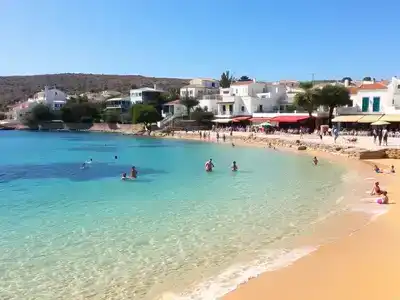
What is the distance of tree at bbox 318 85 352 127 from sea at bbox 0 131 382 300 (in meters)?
25.7

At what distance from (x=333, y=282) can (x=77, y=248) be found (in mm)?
6832

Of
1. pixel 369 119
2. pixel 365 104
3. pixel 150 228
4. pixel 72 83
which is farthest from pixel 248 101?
pixel 72 83

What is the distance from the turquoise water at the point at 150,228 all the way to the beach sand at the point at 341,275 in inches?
24.1

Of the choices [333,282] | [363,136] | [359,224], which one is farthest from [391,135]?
[333,282]

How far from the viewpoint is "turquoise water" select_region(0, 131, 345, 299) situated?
959 centimetres

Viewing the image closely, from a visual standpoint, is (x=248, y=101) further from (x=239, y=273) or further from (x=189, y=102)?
(x=239, y=273)

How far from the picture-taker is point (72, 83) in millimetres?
174625

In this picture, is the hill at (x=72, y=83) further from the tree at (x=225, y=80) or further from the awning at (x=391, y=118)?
the awning at (x=391, y=118)

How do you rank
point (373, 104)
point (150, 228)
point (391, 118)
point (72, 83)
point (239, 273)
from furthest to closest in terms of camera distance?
point (72, 83) < point (373, 104) < point (391, 118) < point (150, 228) < point (239, 273)

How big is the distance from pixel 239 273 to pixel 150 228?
15.9 feet

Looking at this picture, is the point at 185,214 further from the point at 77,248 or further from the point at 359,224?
the point at 359,224

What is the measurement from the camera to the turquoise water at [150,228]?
31.4 ft

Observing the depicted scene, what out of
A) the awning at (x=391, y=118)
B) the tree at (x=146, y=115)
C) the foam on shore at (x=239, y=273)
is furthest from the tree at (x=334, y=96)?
the foam on shore at (x=239, y=273)

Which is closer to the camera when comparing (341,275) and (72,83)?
(341,275)
